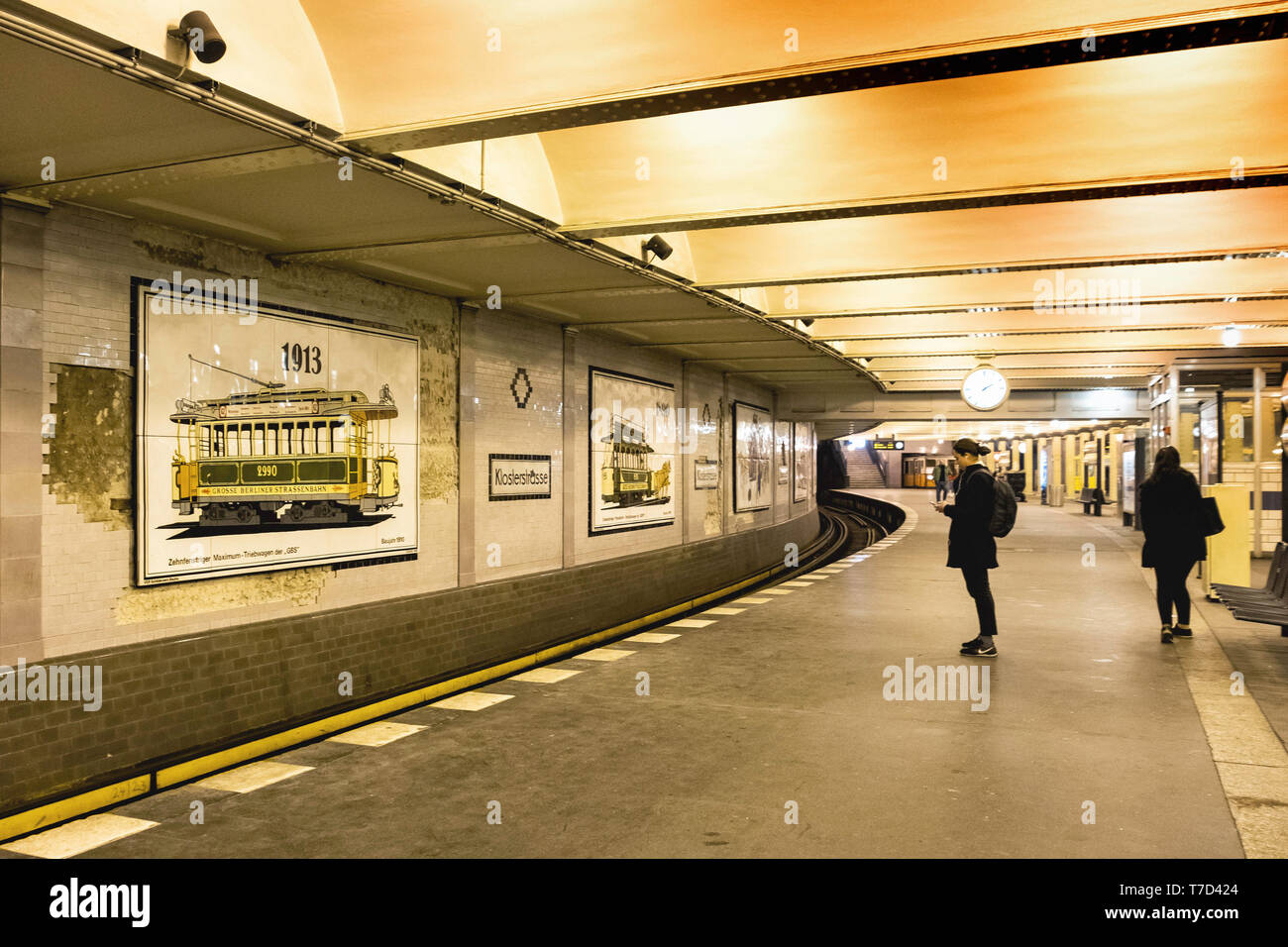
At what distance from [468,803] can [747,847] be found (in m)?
1.61

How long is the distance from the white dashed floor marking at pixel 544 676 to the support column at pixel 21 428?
3912 mm

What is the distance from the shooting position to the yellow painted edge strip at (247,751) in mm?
4766

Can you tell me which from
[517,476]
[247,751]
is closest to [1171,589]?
[517,476]

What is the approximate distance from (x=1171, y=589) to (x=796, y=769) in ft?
19.1

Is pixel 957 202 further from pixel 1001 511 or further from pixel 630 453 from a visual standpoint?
pixel 630 453

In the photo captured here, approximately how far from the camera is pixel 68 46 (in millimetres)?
3211

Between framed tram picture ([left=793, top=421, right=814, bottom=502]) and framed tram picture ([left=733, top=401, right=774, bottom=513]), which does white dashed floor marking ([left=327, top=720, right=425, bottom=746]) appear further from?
framed tram picture ([left=793, top=421, right=814, bottom=502])

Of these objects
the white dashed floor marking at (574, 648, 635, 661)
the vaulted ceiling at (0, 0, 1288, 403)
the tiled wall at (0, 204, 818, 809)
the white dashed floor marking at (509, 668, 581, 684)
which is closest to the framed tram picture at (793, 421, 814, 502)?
the tiled wall at (0, 204, 818, 809)

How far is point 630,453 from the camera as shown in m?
12.2

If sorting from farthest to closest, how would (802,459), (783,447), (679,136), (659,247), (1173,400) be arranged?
1. (802,459)
2. (783,447)
3. (1173,400)
4. (659,247)
5. (679,136)

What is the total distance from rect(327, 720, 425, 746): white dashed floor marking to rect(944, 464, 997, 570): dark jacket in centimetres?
503

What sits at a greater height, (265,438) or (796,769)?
(265,438)

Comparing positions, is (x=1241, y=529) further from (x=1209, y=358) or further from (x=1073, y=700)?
(x=1073, y=700)
